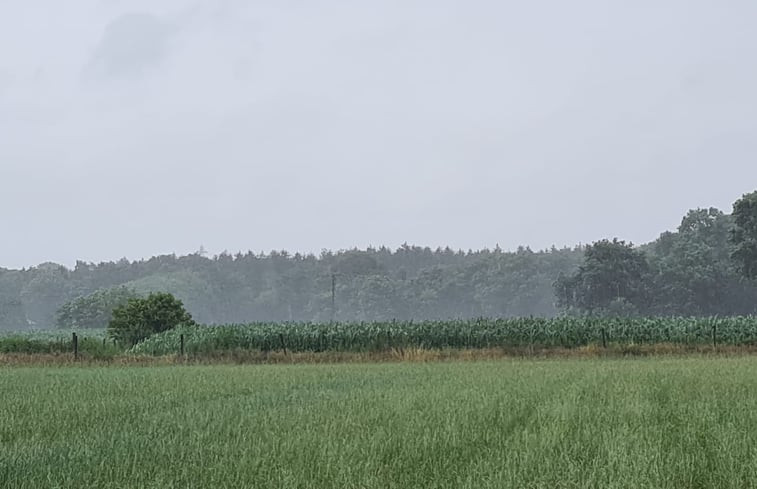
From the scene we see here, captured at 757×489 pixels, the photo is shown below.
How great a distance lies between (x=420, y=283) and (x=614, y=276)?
4664cm

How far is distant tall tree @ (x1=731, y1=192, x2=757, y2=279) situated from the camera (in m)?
57.3

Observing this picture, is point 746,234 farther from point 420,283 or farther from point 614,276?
point 420,283

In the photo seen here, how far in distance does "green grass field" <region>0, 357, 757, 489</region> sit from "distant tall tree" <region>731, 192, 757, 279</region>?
48.4 m

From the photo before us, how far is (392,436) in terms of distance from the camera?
25.8 feet

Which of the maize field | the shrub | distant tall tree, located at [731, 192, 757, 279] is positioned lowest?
the maize field

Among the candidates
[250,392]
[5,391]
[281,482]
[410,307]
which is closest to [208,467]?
[281,482]

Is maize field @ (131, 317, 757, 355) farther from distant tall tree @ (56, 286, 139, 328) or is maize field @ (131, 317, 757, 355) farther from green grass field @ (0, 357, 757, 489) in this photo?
distant tall tree @ (56, 286, 139, 328)

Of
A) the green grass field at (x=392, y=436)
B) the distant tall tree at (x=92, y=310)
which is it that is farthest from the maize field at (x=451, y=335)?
the distant tall tree at (x=92, y=310)

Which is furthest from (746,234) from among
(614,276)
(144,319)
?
(144,319)

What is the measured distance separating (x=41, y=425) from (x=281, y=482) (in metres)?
4.83

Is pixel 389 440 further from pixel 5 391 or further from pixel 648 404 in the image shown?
pixel 5 391

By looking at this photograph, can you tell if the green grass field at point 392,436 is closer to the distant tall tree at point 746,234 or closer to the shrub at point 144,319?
the shrub at point 144,319

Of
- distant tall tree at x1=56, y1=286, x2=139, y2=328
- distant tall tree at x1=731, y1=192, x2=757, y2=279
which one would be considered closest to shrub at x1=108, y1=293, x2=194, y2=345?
distant tall tree at x1=731, y1=192, x2=757, y2=279

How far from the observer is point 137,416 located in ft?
33.7
